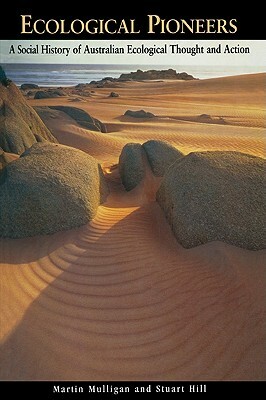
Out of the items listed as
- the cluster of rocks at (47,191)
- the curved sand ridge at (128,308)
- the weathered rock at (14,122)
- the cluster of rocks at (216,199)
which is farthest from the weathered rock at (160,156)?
the weathered rock at (14,122)

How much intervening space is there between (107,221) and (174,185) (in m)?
1.06

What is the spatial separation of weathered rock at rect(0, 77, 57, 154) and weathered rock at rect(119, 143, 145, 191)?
1.92 meters

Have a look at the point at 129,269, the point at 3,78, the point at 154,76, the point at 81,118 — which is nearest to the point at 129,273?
the point at 129,269

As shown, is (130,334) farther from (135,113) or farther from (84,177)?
(135,113)

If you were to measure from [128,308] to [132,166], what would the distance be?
3.47 m

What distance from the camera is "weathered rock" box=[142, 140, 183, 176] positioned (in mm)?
6000

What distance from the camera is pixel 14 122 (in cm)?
579

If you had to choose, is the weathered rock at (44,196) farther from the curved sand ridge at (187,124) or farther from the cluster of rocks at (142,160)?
the curved sand ridge at (187,124)

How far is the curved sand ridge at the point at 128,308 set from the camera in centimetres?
246

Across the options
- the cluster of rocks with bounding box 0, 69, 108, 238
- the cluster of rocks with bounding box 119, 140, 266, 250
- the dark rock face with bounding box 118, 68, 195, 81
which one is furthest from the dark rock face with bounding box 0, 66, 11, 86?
the dark rock face with bounding box 118, 68, 195, 81

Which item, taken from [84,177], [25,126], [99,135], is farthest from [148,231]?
[99,135]

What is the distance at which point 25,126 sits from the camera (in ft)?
20.1

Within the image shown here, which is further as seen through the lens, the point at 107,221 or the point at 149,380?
the point at 107,221

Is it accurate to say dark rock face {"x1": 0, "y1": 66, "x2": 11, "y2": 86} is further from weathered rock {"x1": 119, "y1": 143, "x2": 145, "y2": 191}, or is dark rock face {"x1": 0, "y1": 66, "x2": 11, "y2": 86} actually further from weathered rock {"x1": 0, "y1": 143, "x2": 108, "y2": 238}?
weathered rock {"x1": 119, "y1": 143, "x2": 145, "y2": 191}
